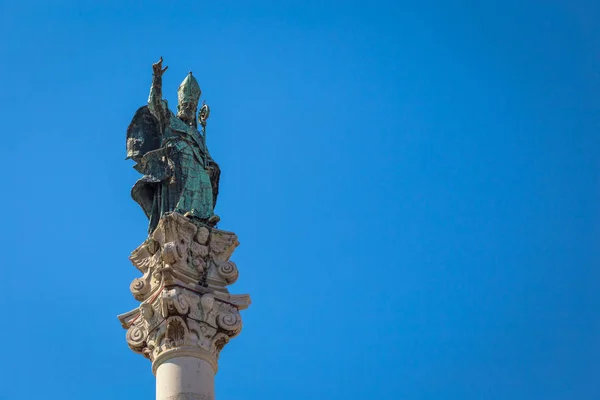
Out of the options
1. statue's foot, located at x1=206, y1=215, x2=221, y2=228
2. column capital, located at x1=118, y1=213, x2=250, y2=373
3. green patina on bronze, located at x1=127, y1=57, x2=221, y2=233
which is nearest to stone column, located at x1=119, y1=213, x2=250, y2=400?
column capital, located at x1=118, y1=213, x2=250, y2=373

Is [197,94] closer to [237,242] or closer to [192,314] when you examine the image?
[237,242]

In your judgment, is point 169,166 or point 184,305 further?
point 169,166

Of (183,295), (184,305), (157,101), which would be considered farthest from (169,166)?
(184,305)

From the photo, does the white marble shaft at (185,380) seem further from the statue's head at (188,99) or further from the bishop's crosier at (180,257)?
the statue's head at (188,99)

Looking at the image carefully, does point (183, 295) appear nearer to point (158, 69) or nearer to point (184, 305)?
point (184, 305)

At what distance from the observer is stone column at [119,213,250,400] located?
81.4ft

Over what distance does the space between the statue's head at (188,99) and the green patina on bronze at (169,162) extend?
2cm

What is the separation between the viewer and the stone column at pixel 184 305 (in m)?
24.8

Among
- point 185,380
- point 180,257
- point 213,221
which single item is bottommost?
point 185,380

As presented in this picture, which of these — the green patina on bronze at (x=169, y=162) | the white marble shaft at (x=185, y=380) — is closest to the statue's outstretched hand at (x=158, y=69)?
the green patina on bronze at (x=169, y=162)

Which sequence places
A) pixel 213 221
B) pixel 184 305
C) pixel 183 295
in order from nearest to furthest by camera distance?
pixel 184 305
pixel 183 295
pixel 213 221

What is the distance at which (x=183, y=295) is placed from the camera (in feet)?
84.1

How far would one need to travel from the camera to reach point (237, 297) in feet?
87.1

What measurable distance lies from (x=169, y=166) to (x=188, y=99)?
2.39 metres
